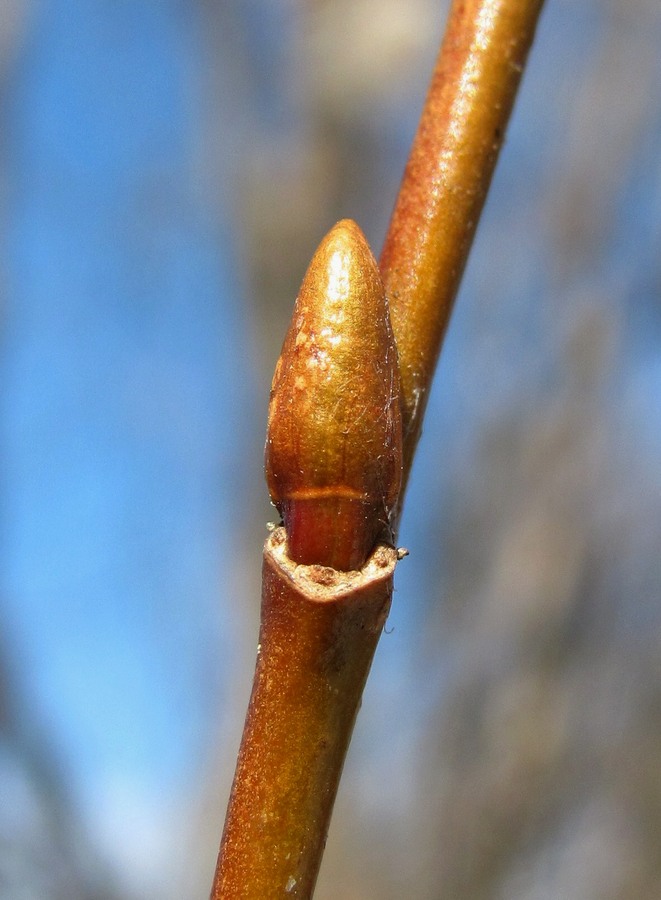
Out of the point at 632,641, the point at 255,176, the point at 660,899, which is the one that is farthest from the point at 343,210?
the point at 660,899

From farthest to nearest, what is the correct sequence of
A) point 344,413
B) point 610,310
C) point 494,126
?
point 610,310, point 494,126, point 344,413

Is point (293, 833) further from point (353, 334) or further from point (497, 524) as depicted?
point (497, 524)

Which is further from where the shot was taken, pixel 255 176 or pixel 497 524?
pixel 255 176

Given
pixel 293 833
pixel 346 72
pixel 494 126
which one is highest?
pixel 346 72

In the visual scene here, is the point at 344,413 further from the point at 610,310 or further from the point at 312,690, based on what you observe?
the point at 610,310

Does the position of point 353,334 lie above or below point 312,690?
above

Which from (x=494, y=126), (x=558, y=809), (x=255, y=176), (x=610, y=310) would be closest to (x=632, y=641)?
(x=558, y=809)

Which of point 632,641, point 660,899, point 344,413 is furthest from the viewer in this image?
point 632,641
